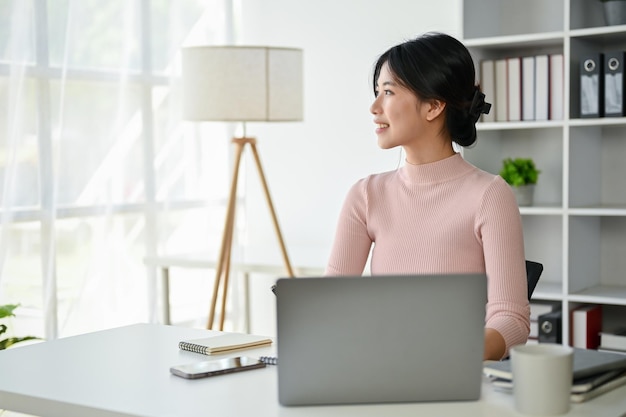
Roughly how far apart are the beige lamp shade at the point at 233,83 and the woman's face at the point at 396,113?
1498 millimetres

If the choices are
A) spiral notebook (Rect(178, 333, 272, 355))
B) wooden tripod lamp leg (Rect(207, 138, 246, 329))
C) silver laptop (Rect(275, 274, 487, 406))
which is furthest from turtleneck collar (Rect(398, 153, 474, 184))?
wooden tripod lamp leg (Rect(207, 138, 246, 329))

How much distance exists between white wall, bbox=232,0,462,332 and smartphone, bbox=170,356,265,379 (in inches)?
91.1

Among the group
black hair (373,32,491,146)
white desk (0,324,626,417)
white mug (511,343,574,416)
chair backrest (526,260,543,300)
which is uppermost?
black hair (373,32,491,146)

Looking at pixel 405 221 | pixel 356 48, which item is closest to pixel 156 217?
pixel 356 48

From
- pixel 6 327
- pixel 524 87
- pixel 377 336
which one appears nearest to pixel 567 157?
pixel 524 87

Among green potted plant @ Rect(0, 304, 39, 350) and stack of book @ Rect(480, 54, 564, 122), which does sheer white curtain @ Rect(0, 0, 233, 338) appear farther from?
stack of book @ Rect(480, 54, 564, 122)

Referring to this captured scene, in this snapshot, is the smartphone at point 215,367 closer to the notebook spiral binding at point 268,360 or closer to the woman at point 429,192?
the notebook spiral binding at point 268,360

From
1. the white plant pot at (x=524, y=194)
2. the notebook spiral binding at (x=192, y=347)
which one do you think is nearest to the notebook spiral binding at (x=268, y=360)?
the notebook spiral binding at (x=192, y=347)

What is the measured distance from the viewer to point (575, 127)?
11.1 ft

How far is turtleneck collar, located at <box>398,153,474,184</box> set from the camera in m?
2.17

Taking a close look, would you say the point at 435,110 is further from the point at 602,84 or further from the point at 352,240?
the point at 602,84

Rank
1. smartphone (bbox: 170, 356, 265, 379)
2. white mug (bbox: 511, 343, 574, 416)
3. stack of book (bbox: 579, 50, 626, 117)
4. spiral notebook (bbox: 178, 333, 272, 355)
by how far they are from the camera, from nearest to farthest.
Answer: white mug (bbox: 511, 343, 574, 416) < smartphone (bbox: 170, 356, 265, 379) < spiral notebook (bbox: 178, 333, 272, 355) < stack of book (bbox: 579, 50, 626, 117)

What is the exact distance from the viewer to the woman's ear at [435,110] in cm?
215

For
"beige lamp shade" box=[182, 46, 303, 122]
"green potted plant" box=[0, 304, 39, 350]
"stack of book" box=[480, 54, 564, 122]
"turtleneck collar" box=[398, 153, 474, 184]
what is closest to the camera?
"turtleneck collar" box=[398, 153, 474, 184]
